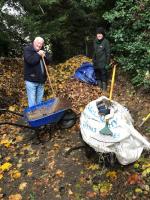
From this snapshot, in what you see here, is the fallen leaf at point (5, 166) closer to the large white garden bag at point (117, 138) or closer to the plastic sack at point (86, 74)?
the large white garden bag at point (117, 138)

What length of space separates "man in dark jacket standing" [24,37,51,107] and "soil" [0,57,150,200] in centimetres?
96

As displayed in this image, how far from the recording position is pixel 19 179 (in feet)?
25.4

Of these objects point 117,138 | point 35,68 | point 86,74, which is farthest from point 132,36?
point 117,138

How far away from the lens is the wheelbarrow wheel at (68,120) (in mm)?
8938

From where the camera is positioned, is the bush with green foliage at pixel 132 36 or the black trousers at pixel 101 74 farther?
the black trousers at pixel 101 74

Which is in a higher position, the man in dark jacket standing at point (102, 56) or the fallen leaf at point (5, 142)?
the man in dark jacket standing at point (102, 56)

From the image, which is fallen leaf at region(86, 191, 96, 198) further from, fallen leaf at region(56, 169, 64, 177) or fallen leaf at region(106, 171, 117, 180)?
fallen leaf at region(56, 169, 64, 177)

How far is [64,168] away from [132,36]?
482cm


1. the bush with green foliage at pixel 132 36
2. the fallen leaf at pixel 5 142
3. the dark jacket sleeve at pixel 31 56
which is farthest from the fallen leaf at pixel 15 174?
the bush with green foliage at pixel 132 36

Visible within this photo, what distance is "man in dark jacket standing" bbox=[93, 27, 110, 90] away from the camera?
10.8 meters

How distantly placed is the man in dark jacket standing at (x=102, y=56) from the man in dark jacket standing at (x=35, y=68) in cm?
202

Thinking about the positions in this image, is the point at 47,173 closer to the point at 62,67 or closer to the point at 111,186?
the point at 111,186

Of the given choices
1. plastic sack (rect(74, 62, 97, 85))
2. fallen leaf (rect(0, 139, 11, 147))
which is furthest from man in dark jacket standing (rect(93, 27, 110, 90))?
fallen leaf (rect(0, 139, 11, 147))

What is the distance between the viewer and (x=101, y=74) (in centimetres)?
1125
